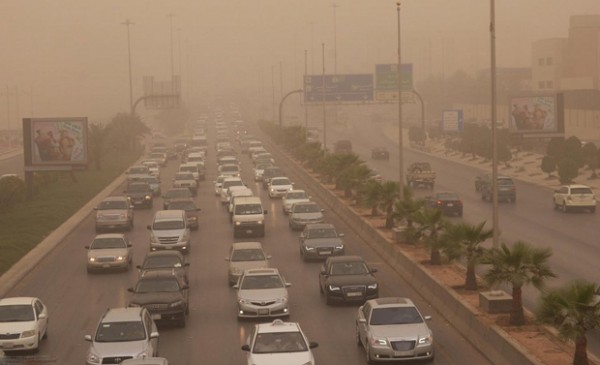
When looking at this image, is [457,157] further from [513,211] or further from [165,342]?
[165,342]

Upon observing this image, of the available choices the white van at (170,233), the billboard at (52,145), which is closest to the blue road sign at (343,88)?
the billboard at (52,145)

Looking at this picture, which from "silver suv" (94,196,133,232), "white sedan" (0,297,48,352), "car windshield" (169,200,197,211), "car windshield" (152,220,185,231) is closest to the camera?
"white sedan" (0,297,48,352)

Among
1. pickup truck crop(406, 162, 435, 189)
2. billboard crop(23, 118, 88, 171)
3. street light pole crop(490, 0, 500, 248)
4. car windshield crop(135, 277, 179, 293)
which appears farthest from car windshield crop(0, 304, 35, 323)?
pickup truck crop(406, 162, 435, 189)

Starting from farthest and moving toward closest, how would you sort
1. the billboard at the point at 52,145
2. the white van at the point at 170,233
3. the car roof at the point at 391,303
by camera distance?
the billboard at the point at 52,145 < the white van at the point at 170,233 < the car roof at the point at 391,303

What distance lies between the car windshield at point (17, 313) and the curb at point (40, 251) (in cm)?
868

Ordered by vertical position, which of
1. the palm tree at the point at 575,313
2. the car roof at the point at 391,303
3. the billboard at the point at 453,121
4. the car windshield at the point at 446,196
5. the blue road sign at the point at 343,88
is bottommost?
the car windshield at the point at 446,196

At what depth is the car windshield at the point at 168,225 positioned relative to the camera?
45.0 meters

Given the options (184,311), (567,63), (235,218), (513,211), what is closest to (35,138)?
Result: (235,218)

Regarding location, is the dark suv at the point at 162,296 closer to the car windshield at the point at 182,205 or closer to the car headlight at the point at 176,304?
the car headlight at the point at 176,304

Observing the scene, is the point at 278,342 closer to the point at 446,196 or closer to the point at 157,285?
the point at 157,285

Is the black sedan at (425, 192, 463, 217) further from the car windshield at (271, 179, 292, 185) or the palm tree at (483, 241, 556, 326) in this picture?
the palm tree at (483, 241, 556, 326)

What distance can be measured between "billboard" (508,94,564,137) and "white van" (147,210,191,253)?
5104cm

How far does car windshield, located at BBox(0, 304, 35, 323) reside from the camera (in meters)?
26.8

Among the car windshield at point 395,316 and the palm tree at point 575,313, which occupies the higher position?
the palm tree at point 575,313
